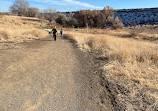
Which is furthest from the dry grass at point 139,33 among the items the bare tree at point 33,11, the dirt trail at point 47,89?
the bare tree at point 33,11

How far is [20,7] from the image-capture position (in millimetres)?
66438

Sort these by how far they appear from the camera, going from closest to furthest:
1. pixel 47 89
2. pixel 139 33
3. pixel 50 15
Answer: pixel 47 89, pixel 139 33, pixel 50 15

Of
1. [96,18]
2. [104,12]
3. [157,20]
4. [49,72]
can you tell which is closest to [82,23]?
[96,18]

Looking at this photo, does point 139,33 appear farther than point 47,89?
Yes

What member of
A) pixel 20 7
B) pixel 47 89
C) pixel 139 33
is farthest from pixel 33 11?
pixel 47 89

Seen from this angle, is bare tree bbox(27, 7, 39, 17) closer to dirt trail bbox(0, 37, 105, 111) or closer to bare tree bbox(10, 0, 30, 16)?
bare tree bbox(10, 0, 30, 16)

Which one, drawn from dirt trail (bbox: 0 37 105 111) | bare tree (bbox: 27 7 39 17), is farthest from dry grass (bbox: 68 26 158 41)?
bare tree (bbox: 27 7 39 17)

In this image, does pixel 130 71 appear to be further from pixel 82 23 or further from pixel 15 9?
pixel 15 9

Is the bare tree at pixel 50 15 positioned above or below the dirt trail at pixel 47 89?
above

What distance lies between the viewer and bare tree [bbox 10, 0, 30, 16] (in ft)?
214

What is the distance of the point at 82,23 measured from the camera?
42.1 m

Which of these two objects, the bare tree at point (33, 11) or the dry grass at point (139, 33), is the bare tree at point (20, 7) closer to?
the bare tree at point (33, 11)

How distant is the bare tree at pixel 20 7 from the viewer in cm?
6519

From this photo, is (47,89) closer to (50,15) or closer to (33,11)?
(50,15)
